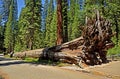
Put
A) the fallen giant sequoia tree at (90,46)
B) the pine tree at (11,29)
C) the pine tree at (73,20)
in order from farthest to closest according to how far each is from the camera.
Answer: the pine tree at (11,29), the pine tree at (73,20), the fallen giant sequoia tree at (90,46)

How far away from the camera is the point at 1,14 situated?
103688 mm

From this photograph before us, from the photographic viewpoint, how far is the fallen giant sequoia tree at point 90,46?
1941 centimetres

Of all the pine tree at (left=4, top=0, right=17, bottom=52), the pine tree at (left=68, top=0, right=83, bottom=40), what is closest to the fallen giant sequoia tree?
the pine tree at (left=68, top=0, right=83, bottom=40)

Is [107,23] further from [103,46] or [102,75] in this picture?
[102,75]

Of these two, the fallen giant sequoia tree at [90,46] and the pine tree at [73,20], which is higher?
the pine tree at [73,20]

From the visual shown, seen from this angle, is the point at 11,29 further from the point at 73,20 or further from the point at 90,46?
the point at 90,46

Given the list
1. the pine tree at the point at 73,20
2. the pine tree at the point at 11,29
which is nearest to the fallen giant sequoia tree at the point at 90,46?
the pine tree at the point at 73,20

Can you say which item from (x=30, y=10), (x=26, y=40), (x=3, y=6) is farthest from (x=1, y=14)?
(x=30, y=10)

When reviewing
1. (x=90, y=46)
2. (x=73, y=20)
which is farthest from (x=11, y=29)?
(x=90, y=46)

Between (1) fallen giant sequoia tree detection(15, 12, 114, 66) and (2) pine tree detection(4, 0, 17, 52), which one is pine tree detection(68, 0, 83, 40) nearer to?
(2) pine tree detection(4, 0, 17, 52)

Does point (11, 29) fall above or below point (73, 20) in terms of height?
below

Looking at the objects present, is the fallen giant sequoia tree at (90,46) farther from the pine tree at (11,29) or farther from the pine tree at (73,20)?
the pine tree at (11,29)

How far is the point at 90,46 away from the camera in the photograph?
63.6ft

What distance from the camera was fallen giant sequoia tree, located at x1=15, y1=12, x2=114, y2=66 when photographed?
63.7ft
